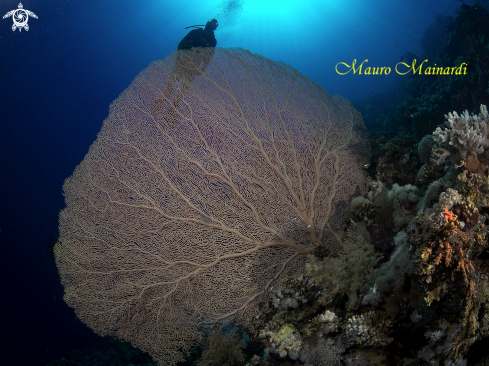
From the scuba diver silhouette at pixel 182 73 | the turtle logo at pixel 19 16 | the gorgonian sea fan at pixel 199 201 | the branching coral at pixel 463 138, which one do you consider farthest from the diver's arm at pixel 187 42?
the turtle logo at pixel 19 16

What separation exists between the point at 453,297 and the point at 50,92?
58886 millimetres

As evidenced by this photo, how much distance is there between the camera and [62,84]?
4406cm

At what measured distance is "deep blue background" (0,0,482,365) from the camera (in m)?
22.6

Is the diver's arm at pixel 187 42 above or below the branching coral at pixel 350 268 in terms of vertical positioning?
above

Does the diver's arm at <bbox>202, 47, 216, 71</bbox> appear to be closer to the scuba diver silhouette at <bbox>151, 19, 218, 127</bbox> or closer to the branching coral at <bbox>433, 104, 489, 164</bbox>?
the scuba diver silhouette at <bbox>151, 19, 218, 127</bbox>

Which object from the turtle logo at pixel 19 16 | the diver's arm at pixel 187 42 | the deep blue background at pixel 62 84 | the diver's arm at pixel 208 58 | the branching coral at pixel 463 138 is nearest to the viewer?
the branching coral at pixel 463 138

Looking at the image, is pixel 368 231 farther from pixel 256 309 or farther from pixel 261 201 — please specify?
pixel 256 309

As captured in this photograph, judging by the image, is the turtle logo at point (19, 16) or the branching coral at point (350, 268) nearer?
the branching coral at point (350, 268)

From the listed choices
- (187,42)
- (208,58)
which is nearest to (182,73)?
(208,58)

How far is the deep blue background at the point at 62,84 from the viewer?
22.6 metres

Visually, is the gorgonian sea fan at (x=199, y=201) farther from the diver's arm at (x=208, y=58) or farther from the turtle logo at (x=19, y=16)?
the turtle logo at (x=19, y=16)

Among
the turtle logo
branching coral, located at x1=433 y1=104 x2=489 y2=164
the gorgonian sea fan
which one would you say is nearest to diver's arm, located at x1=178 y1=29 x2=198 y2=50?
the gorgonian sea fan

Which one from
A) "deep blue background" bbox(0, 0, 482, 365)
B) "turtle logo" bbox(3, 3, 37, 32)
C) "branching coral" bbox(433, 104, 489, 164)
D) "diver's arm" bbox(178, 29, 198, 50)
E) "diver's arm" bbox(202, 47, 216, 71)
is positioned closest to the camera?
"branching coral" bbox(433, 104, 489, 164)

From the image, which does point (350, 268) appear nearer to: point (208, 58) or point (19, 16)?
point (208, 58)
